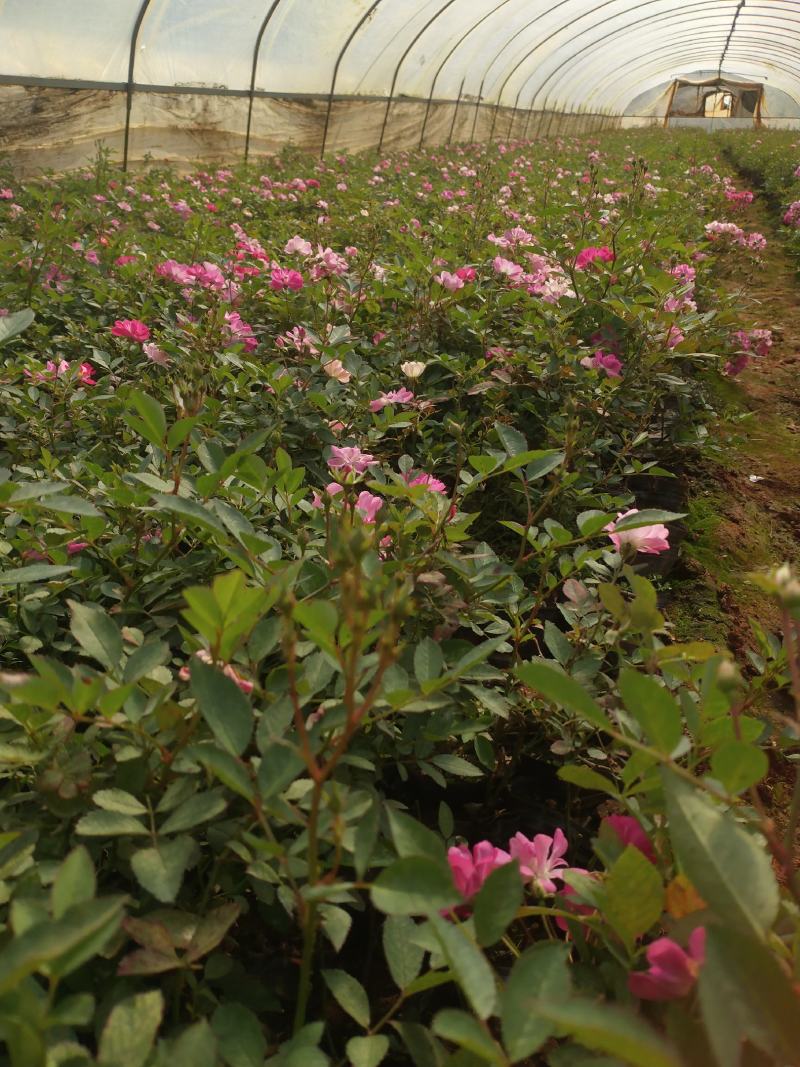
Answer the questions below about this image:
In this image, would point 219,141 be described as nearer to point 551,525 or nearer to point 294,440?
point 294,440

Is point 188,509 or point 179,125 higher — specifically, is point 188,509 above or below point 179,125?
below

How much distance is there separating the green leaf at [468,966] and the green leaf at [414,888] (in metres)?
0.02

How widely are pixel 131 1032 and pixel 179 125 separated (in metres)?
9.29

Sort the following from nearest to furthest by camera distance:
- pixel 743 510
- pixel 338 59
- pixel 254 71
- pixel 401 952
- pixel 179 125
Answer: pixel 401 952 < pixel 743 510 < pixel 179 125 < pixel 254 71 < pixel 338 59

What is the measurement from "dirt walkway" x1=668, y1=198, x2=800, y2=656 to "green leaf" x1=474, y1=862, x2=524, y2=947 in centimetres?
151

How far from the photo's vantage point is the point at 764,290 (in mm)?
5910

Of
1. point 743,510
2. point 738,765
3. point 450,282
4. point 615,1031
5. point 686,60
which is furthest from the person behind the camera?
point 686,60

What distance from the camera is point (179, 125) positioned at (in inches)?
325

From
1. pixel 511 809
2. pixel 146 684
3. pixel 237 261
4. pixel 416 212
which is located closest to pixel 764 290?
pixel 416 212

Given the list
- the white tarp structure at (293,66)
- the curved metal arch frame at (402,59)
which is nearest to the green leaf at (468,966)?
the white tarp structure at (293,66)

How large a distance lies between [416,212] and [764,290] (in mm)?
2766

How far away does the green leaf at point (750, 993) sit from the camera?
44cm

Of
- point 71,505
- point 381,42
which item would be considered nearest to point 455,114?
point 381,42

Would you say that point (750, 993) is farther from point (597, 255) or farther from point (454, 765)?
point (597, 255)
